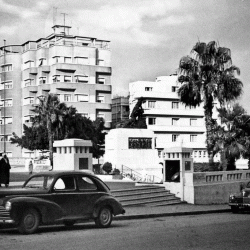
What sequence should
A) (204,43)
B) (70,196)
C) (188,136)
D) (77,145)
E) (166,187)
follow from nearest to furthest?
(70,196), (77,145), (166,187), (204,43), (188,136)

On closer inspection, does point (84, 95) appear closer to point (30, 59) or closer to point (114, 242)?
point (30, 59)

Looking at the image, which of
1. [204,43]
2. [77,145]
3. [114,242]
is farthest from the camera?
[204,43]

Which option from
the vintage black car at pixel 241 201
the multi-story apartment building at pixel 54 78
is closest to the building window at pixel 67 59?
the multi-story apartment building at pixel 54 78

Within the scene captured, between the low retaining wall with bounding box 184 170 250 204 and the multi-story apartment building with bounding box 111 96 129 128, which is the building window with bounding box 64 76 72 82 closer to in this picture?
the multi-story apartment building with bounding box 111 96 129 128

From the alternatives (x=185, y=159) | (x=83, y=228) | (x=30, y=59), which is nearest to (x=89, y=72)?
(x=30, y=59)

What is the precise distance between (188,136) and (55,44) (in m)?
24.5

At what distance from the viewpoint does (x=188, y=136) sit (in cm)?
8488

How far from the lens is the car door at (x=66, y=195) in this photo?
48.8 ft

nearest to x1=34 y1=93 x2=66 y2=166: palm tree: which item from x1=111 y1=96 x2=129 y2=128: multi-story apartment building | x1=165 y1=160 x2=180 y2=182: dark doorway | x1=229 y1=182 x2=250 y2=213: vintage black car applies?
x1=165 y1=160 x2=180 y2=182: dark doorway

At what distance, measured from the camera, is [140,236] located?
45.4 ft

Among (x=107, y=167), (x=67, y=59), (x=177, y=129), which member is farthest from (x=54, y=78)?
(x=107, y=167)

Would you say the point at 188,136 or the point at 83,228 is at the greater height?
the point at 188,136

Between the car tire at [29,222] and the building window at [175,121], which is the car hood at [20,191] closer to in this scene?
the car tire at [29,222]

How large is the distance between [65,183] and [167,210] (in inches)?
286
